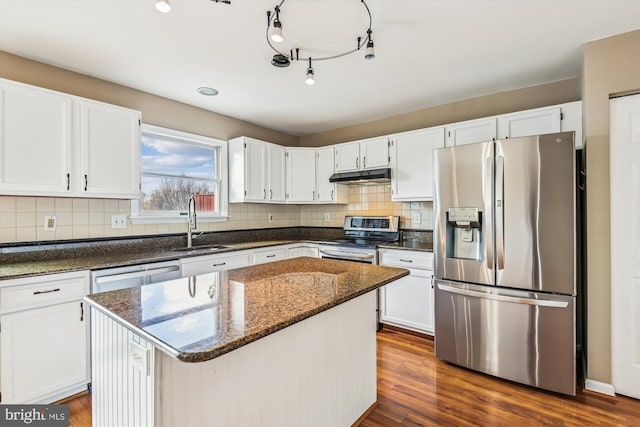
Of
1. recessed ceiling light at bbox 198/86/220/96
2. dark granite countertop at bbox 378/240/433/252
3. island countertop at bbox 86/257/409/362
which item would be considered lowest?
island countertop at bbox 86/257/409/362

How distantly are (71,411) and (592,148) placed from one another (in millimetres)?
3924

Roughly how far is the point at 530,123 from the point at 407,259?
5.37 ft

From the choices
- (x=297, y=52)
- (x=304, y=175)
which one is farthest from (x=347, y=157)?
(x=297, y=52)

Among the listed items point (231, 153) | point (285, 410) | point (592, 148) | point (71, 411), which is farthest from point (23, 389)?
point (592, 148)

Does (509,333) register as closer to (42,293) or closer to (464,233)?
(464,233)

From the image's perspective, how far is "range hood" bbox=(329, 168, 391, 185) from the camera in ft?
11.5

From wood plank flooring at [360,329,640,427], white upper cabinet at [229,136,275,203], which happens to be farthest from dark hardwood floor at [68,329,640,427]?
white upper cabinet at [229,136,275,203]

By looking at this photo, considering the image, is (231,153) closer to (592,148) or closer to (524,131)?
(524,131)

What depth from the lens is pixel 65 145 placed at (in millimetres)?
2281

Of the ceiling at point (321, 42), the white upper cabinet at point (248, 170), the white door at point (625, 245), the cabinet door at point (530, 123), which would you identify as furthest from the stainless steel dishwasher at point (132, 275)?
the white door at point (625, 245)

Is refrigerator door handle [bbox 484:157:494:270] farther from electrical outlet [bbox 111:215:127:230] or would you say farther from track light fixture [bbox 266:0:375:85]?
electrical outlet [bbox 111:215:127:230]

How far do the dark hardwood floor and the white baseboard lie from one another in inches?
1.5

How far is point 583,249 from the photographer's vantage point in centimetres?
228

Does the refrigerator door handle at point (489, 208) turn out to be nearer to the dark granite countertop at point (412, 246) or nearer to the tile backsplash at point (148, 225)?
the dark granite countertop at point (412, 246)
